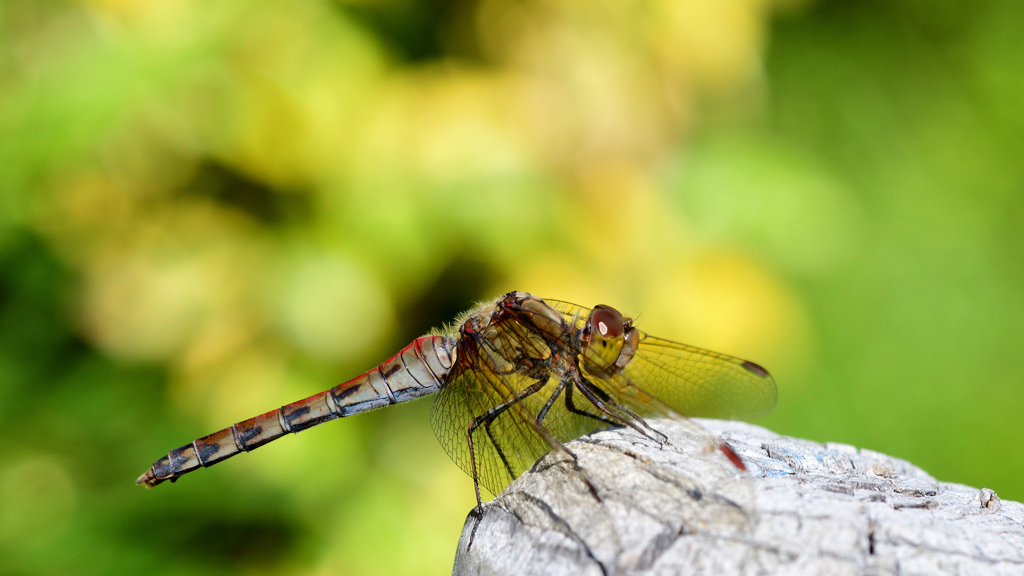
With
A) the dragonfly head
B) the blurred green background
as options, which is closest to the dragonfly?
the dragonfly head

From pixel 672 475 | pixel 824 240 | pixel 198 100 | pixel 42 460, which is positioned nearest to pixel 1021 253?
pixel 824 240

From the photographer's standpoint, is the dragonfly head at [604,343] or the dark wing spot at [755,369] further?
the dark wing spot at [755,369]

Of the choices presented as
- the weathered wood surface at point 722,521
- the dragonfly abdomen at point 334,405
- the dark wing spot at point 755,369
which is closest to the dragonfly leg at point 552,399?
the dragonfly abdomen at point 334,405

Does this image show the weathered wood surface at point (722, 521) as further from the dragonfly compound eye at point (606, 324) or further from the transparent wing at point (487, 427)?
the dragonfly compound eye at point (606, 324)

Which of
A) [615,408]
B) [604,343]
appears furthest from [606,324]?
[615,408]

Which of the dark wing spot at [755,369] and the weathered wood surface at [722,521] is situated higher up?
the dark wing spot at [755,369]

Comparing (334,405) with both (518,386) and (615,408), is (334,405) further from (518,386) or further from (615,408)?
(615,408)
